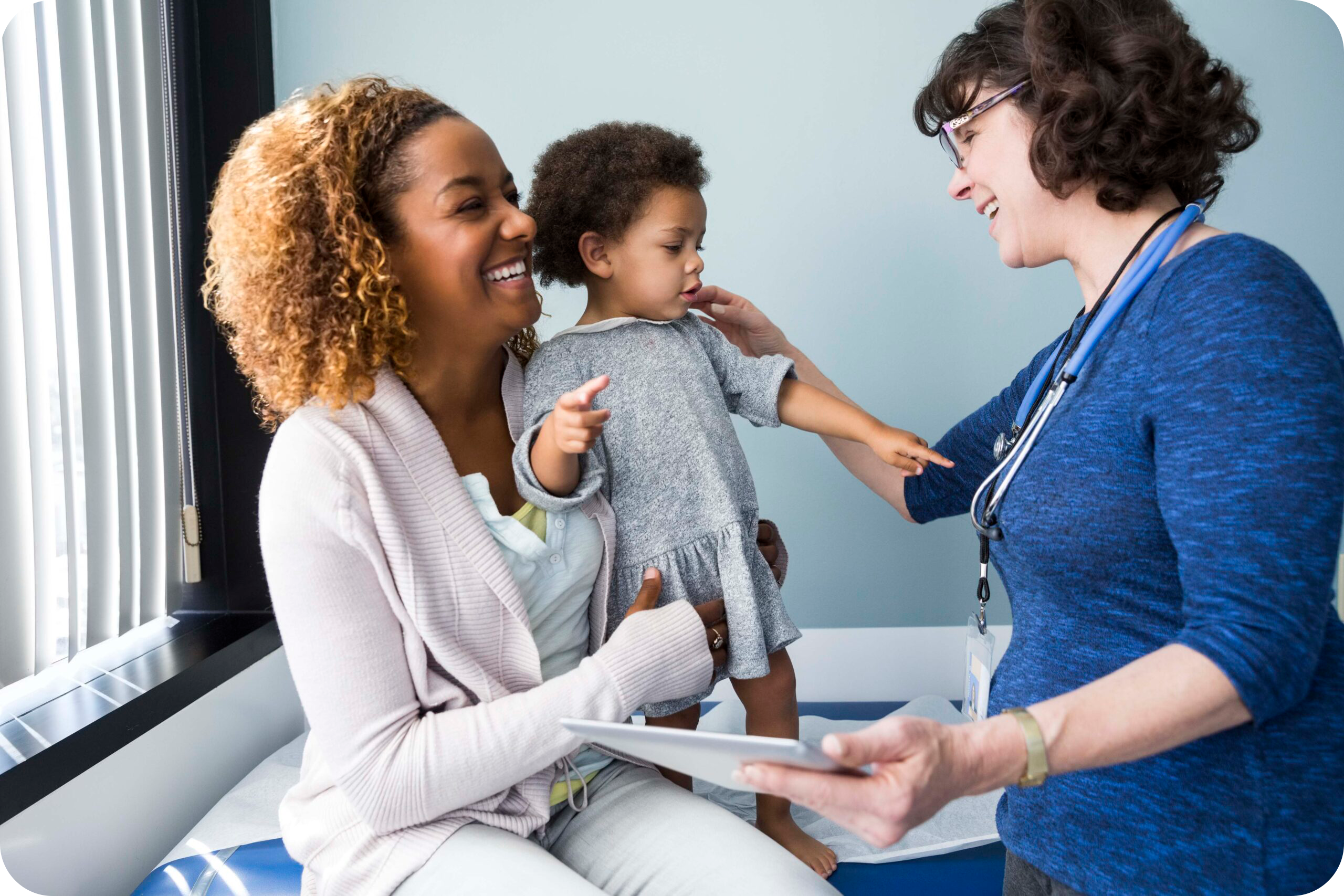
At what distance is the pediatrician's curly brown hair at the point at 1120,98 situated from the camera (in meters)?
1.15

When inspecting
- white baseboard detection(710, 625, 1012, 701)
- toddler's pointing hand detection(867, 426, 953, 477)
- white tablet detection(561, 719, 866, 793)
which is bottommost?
white baseboard detection(710, 625, 1012, 701)

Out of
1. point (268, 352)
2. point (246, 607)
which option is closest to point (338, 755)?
point (268, 352)

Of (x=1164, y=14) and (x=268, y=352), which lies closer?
(x=1164, y=14)

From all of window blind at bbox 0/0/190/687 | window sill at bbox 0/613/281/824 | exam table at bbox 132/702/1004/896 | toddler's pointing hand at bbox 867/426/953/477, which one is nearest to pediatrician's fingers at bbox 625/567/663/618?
toddler's pointing hand at bbox 867/426/953/477

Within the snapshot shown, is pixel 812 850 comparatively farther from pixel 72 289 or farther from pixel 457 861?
pixel 72 289

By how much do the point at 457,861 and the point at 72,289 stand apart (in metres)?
1.38

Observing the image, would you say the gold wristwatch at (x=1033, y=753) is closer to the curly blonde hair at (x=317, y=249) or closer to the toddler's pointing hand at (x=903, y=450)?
the toddler's pointing hand at (x=903, y=450)

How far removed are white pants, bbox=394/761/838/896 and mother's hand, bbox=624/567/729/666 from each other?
8.8 inches

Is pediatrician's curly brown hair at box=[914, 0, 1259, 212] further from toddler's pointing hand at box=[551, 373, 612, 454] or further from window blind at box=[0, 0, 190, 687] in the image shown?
window blind at box=[0, 0, 190, 687]

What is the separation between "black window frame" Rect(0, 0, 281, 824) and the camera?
227cm

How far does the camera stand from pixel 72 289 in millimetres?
1851

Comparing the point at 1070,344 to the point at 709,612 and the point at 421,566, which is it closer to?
the point at 709,612

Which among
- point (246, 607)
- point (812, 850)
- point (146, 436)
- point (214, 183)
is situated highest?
point (214, 183)

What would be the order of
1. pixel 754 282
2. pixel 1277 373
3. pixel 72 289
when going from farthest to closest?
A: 1. pixel 754 282
2. pixel 72 289
3. pixel 1277 373
